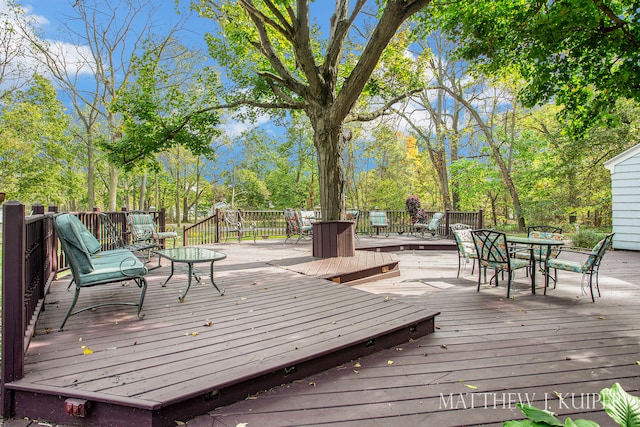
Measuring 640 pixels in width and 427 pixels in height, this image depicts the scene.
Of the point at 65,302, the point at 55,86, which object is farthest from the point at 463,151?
the point at 55,86

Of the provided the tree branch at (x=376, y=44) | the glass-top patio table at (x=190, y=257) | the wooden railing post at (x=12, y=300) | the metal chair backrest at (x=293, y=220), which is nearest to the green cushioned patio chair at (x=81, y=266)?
the glass-top patio table at (x=190, y=257)

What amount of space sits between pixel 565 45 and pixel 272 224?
9.42 metres

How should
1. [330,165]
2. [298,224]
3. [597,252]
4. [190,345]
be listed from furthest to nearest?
1. [298,224]
2. [330,165]
3. [597,252]
4. [190,345]

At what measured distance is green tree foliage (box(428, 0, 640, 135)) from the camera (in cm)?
394

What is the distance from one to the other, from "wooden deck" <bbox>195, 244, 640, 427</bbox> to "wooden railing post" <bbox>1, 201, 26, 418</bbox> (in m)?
1.08

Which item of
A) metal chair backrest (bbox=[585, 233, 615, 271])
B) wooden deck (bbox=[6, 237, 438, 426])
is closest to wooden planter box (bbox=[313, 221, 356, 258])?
wooden deck (bbox=[6, 237, 438, 426])

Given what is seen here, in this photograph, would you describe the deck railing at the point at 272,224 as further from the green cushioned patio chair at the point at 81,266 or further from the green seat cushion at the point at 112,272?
the green cushioned patio chair at the point at 81,266

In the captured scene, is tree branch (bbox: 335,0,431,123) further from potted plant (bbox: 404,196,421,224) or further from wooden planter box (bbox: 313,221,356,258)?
potted plant (bbox: 404,196,421,224)

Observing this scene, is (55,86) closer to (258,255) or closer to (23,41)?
(23,41)

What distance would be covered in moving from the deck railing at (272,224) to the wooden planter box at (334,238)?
12.3ft

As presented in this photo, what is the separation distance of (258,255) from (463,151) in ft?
48.0

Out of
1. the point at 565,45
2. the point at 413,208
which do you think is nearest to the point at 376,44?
the point at 565,45

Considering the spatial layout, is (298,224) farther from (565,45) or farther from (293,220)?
(565,45)

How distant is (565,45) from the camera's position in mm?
4543
